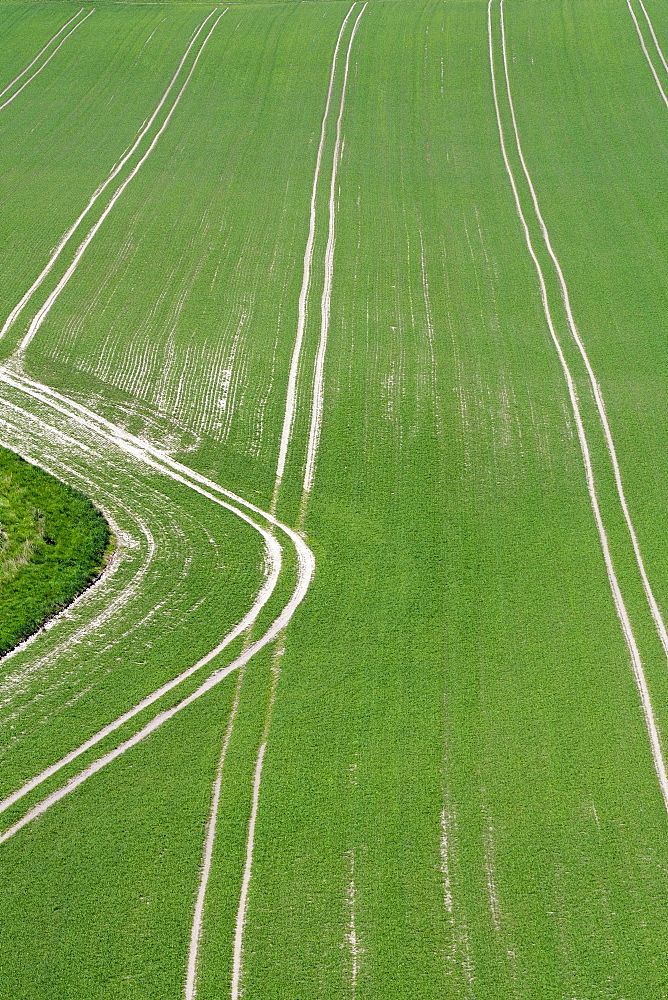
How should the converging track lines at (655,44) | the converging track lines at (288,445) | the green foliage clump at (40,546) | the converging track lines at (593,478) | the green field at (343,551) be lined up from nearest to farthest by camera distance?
the converging track lines at (288,445), the green field at (343,551), the converging track lines at (593,478), the green foliage clump at (40,546), the converging track lines at (655,44)

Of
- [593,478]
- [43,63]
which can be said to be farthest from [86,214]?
[593,478]

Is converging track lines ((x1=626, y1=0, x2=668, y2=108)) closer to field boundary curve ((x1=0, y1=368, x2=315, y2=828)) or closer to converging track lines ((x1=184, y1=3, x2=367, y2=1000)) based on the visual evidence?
converging track lines ((x1=184, y1=3, x2=367, y2=1000))

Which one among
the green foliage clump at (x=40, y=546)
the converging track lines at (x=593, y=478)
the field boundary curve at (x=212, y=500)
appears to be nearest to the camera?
the field boundary curve at (x=212, y=500)

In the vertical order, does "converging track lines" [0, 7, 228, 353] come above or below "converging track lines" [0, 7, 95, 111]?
below

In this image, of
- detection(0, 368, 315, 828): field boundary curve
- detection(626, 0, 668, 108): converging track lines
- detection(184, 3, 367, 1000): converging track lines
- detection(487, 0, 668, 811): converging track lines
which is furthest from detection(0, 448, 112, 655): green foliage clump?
detection(626, 0, 668, 108): converging track lines

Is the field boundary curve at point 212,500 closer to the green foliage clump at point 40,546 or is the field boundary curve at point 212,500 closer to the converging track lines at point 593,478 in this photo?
the green foliage clump at point 40,546

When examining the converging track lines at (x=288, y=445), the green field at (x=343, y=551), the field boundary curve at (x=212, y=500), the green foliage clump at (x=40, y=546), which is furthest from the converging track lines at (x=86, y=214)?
the converging track lines at (x=288, y=445)

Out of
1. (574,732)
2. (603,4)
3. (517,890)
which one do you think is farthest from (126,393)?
(603,4)

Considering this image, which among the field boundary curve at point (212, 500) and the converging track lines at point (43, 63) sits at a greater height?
the converging track lines at point (43, 63)
